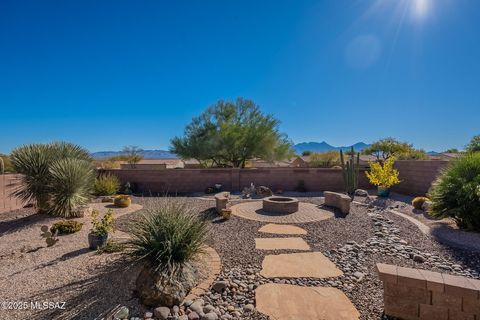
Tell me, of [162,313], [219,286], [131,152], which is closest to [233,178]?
[219,286]

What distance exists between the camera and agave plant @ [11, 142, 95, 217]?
7.04m

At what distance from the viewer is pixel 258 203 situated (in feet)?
Result: 30.7

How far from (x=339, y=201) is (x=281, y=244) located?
3867 mm

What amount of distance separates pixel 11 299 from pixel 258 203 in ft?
23.5

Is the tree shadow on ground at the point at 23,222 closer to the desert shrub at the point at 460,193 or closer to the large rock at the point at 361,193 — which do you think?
the desert shrub at the point at 460,193

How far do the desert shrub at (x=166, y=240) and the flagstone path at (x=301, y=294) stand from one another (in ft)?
3.64

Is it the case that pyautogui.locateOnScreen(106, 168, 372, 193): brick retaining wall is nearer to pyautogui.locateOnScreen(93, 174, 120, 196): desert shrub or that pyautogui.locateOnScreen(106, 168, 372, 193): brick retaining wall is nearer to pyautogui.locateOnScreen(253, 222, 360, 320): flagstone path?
pyautogui.locateOnScreen(93, 174, 120, 196): desert shrub

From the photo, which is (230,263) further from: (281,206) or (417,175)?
(417,175)

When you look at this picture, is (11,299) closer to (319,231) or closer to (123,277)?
(123,277)

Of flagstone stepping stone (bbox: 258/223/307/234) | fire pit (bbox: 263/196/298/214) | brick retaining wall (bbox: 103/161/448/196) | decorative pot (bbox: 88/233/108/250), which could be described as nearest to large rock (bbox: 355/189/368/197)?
brick retaining wall (bbox: 103/161/448/196)

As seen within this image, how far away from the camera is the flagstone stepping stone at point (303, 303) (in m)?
2.88

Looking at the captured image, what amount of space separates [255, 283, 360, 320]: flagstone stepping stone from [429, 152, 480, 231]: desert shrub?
471 cm

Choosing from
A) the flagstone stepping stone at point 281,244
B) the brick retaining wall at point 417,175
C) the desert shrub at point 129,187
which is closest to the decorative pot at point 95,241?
the flagstone stepping stone at point 281,244

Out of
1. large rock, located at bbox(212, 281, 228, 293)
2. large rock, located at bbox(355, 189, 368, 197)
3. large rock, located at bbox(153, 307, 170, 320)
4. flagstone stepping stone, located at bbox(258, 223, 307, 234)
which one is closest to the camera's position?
large rock, located at bbox(153, 307, 170, 320)
